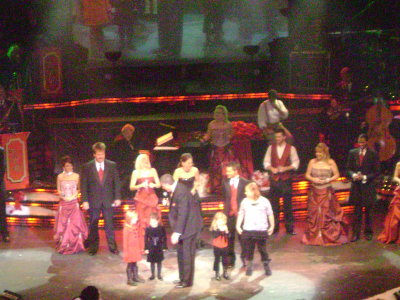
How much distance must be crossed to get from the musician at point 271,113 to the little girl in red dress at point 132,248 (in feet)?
15.1

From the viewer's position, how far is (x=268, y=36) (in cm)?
1961

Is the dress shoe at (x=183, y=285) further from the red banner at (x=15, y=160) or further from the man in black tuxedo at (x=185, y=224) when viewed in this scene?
the red banner at (x=15, y=160)

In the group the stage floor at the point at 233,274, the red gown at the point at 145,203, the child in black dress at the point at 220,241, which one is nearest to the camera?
the stage floor at the point at 233,274

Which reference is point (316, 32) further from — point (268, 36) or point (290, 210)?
point (290, 210)

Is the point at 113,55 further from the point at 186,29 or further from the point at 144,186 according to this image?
the point at 144,186

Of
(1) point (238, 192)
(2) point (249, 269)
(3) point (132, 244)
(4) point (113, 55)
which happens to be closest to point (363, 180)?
(1) point (238, 192)

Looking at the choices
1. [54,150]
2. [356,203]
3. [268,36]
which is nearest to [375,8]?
[268,36]

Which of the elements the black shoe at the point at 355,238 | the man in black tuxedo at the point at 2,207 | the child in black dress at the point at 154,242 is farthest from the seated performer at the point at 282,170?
the man in black tuxedo at the point at 2,207

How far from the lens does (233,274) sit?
9.19m

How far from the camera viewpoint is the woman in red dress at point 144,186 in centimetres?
1006

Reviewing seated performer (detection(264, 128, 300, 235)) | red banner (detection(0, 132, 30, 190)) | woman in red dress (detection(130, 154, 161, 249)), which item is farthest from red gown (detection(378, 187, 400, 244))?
red banner (detection(0, 132, 30, 190))

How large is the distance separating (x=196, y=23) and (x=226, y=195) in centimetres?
1118

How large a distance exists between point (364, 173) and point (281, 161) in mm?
1307

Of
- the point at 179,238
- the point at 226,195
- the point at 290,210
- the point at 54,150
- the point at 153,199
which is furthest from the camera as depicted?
the point at 54,150
